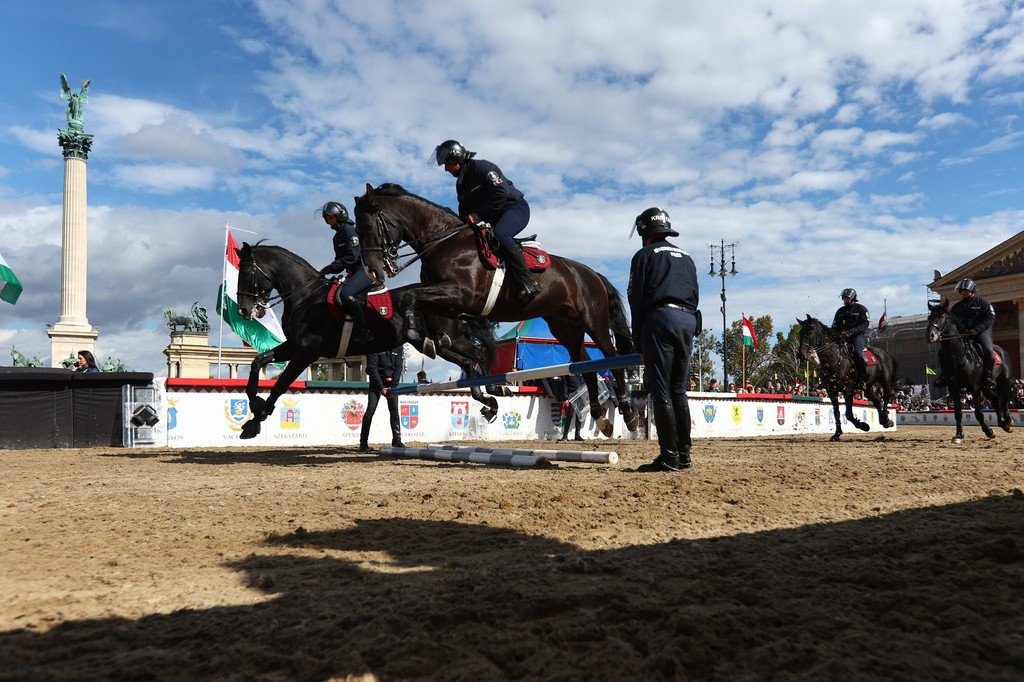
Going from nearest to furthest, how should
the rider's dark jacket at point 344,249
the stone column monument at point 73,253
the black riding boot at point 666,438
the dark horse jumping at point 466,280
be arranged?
the black riding boot at point 666,438 → the dark horse jumping at point 466,280 → the rider's dark jacket at point 344,249 → the stone column monument at point 73,253

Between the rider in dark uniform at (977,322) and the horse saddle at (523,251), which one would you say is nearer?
the horse saddle at (523,251)

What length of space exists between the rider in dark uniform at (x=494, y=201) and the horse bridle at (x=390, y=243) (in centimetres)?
37

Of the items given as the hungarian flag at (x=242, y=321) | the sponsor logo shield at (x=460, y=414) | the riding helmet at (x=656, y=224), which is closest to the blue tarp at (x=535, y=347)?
the sponsor logo shield at (x=460, y=414)

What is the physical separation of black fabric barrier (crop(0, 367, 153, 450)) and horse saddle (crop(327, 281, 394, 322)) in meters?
6.37

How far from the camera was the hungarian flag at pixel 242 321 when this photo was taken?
14547 millimetres

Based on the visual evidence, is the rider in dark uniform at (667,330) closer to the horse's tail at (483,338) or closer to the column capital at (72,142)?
the horse's tail at (483,338)

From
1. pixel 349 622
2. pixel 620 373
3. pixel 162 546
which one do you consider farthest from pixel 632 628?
pixel 620 373

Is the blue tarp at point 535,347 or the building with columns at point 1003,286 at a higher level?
the building with columns at point 1003,286

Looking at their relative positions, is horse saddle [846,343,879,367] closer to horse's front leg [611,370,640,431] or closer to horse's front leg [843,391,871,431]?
horse's front leg [843,391,871,431]

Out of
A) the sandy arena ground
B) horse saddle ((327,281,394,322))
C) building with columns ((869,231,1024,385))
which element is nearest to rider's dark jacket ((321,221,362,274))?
horse saddle ((327,281,394,322))

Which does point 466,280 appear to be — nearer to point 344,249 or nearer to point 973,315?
point 344,249

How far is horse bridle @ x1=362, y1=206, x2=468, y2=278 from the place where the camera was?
8.20 meters

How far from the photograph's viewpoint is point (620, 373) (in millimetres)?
9523

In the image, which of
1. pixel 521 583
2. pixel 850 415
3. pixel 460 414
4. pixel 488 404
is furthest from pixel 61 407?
pixel 850 415
